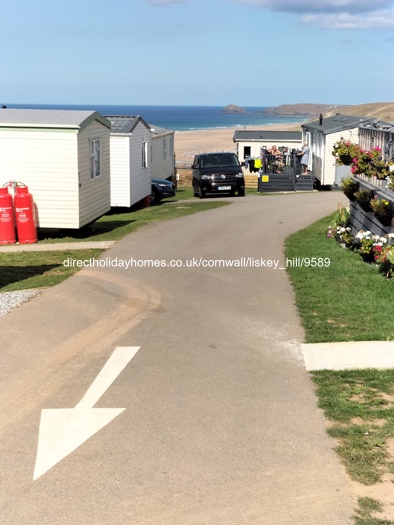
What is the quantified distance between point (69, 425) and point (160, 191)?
25.1 metres

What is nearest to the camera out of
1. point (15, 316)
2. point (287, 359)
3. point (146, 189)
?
point (287, 359)

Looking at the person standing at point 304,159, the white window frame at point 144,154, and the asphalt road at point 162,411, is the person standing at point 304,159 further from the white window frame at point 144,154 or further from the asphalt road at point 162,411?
the asphalt road at point 162,411

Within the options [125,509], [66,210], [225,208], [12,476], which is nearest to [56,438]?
[12,476]

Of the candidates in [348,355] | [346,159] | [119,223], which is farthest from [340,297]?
[119,223]

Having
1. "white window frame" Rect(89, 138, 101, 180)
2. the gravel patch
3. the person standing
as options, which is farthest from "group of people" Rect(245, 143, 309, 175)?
the gravel patch

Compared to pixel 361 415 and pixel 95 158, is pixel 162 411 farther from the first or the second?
pixel 95 158

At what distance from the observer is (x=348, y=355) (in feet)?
26.0

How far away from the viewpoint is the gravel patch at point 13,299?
1020 centimetres

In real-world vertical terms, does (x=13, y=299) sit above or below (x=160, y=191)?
below

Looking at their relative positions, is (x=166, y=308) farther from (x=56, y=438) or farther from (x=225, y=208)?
(x=225, y=208)

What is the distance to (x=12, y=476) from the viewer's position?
5223 millimetres

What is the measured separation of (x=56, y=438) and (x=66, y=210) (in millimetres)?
12010

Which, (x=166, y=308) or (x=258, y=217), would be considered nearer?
(x=166, y=308)

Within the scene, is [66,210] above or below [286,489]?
above
